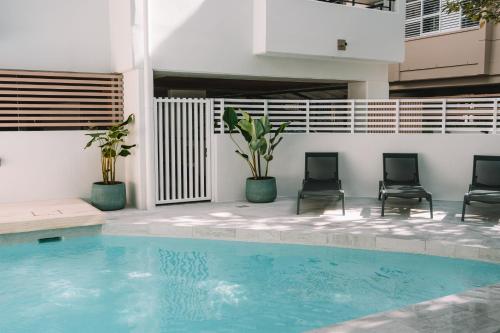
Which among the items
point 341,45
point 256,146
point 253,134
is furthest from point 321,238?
point 341,45

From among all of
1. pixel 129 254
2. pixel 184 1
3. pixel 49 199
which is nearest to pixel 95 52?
pixel 184 1

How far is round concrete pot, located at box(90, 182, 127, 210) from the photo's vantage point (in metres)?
9.95

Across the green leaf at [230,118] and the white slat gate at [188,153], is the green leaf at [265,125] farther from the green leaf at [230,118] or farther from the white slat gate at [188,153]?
the white slat gate at [188,153]

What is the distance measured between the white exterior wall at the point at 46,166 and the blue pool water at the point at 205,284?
231cm

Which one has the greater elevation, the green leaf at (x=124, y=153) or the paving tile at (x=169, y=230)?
the green leaf at (x=124, y=153)

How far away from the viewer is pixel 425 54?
18672 mm

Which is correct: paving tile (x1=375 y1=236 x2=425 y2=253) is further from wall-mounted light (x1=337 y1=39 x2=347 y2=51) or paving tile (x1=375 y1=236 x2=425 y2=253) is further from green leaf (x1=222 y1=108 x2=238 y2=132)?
wall-mounted light (x1=337 y1=39 x2=347 y2=51)

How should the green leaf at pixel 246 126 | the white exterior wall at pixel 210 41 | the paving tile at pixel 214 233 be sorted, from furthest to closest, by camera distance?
the green leaf at pixel 246 126, the white exterior wall at pixel 210 41, the paving tile at pixel 214 233

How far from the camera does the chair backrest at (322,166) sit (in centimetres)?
1135

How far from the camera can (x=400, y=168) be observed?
10930 mm

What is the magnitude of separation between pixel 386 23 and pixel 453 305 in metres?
8.98

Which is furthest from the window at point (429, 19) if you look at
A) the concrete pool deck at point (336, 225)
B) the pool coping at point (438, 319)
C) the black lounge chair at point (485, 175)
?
the pool coping at point (438, 319)

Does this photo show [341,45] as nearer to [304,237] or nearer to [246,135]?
[246,135]

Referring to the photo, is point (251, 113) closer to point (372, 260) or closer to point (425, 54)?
point (372, 260)
